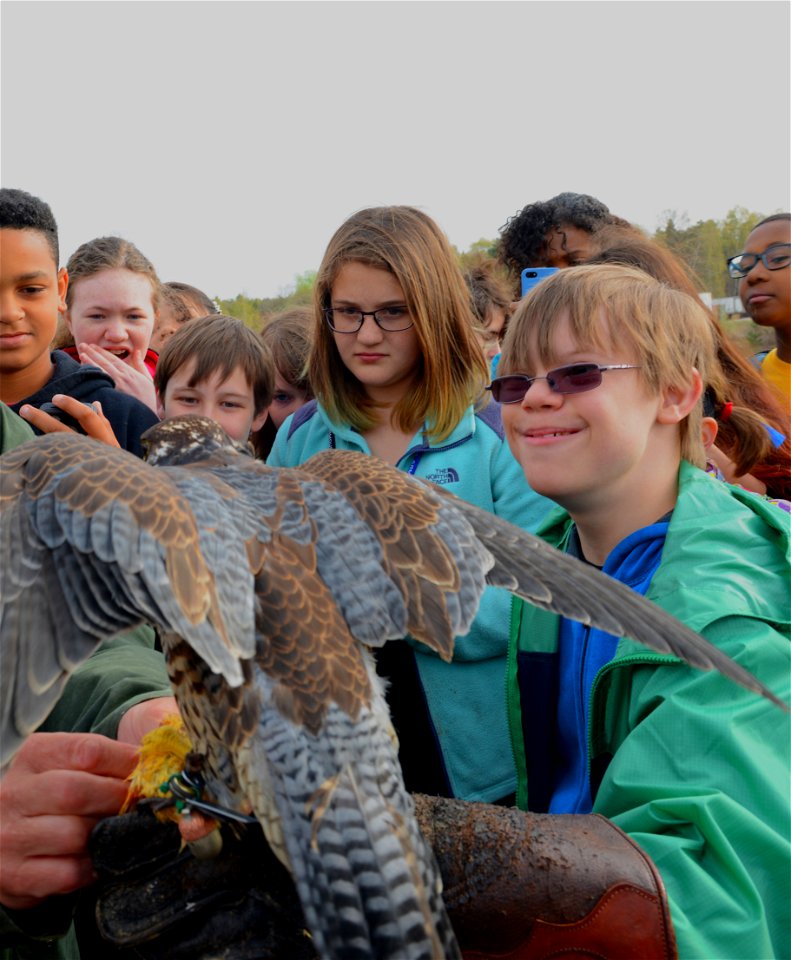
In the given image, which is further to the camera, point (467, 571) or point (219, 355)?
point (219, 355)

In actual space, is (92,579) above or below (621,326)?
below

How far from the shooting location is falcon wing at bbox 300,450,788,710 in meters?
1.83

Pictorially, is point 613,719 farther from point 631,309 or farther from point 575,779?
point 631,309

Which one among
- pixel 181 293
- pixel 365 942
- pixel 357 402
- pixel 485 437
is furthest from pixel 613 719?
pixel 181 293

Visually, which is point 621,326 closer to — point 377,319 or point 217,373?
point 377,319

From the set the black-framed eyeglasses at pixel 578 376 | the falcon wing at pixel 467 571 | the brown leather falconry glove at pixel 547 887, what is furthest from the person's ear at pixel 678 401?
the brown leather falconry glove at pixel 547 887

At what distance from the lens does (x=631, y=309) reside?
2.59 metres

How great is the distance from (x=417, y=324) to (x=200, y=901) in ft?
8.04

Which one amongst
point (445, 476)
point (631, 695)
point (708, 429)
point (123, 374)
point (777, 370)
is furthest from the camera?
point (777, 370)

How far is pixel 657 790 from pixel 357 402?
2.39 m

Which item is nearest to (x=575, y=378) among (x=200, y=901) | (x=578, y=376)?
(x=578, y=376)

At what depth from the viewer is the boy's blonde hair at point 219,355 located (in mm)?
4391

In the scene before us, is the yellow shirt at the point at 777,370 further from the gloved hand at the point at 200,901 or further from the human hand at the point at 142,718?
the gloved hand at the point at 200,901

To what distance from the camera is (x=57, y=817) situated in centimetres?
192
